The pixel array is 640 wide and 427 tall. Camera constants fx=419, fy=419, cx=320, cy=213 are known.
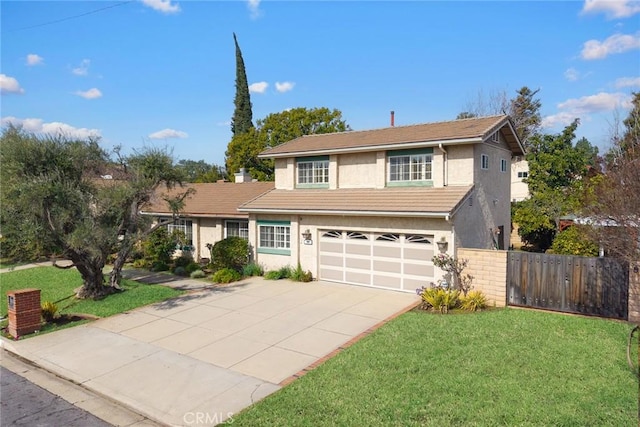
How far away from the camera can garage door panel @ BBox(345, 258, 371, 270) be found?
15.5 metres

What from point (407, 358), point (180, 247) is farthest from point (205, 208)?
point (407, 358)

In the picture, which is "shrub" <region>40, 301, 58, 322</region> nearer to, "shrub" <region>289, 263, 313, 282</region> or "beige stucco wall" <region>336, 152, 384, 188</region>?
"shrub" <region>289, 263, 313, 282</region>

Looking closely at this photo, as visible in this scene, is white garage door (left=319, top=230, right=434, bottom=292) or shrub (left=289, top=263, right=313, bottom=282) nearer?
white garage door (left=319, top=230, right=434, bottom=292)

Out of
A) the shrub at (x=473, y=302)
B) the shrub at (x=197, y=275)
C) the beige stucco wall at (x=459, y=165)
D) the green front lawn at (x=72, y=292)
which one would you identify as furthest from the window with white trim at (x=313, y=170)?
the shrub at (x=473, y=302)

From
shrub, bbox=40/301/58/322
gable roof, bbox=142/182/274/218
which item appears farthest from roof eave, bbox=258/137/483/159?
shrub, bbox=40/301/58/322

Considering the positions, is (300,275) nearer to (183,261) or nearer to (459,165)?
(459,165)

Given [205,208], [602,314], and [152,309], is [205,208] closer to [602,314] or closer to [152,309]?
[152,309]

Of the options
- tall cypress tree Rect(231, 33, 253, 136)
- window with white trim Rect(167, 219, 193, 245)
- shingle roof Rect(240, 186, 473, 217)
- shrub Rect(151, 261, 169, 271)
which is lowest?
shrub Rect(151, 261, 169, 271)

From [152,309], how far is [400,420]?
9.52 meters

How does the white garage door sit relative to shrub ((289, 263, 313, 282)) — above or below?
above

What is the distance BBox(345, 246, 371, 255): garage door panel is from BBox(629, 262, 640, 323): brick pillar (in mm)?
7776

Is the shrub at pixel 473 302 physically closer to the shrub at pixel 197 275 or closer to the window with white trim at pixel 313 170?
the window with white trim at pixel 313 170

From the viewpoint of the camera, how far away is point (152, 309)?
13109mm

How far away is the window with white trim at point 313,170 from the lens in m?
18.2
